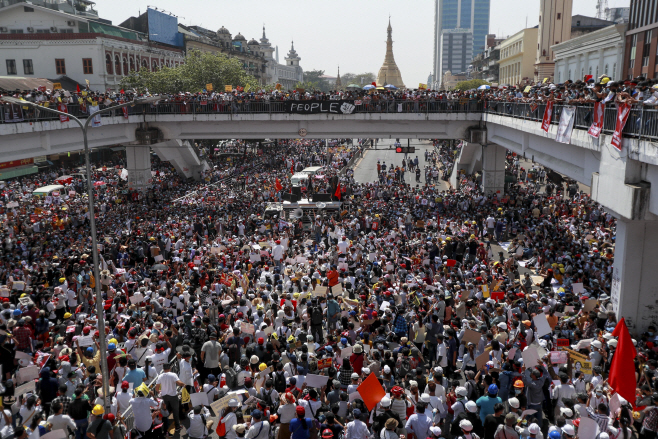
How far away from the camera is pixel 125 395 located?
28.3 ft

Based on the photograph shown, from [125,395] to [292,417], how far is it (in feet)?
8.96

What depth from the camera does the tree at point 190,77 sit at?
49031 millimetres

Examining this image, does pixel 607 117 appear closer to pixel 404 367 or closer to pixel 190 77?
pixel 404 367

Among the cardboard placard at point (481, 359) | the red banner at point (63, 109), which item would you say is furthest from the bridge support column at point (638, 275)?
the red banner at point (63, 109)

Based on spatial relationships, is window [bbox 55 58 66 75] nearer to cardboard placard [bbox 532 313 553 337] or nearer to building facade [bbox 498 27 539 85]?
cardboard placard [bbox 532 313 553 337]

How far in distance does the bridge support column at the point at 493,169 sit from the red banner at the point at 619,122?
1874 centimetres

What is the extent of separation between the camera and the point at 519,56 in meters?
81.9

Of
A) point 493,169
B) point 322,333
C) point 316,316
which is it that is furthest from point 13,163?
point 316,316

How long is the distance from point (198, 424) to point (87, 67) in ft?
171

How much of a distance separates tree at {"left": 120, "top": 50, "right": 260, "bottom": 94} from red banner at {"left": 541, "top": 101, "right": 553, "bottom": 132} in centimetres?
3745

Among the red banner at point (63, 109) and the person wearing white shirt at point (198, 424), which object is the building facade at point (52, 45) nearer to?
the red banner at point (63, 109)

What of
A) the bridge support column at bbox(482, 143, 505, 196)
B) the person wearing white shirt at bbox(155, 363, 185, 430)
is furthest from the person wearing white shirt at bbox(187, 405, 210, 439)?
the bridge support column at bbox(482, 143, 505, 196)

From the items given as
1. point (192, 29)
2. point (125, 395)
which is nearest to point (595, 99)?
point (125, 395)

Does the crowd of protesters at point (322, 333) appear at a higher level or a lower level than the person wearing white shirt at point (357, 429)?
lower
